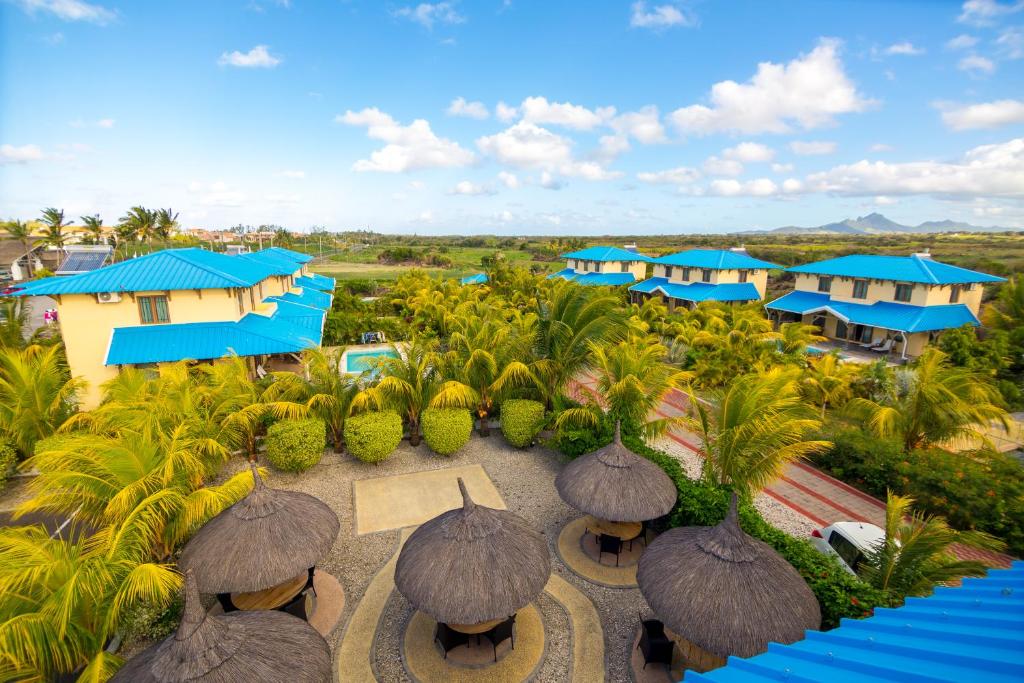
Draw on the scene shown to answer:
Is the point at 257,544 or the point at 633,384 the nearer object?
the point at 257,544

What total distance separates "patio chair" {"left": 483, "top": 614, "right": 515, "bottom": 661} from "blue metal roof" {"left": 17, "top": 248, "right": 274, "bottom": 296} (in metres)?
13.6

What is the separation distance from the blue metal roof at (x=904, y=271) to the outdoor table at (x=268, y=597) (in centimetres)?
3001

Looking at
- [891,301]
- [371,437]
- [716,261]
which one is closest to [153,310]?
[371,437]

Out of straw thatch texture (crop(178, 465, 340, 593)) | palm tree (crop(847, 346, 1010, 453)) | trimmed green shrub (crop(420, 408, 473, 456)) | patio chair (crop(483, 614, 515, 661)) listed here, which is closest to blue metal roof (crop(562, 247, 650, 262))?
palm tree (crop(847, 346, 1010, 453))

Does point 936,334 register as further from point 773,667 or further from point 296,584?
point 296,584

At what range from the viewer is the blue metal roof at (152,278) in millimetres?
13805

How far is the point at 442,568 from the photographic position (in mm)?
6152

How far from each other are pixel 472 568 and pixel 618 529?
3.58m

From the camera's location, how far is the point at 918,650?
2.93 meters

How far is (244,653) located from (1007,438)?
20.4m

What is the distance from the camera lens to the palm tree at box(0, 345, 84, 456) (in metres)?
10.7

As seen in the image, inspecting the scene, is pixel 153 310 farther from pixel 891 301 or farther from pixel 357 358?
pixel 891 301

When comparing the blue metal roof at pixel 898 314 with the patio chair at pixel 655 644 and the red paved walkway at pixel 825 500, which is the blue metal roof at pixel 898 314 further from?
the patio chair at pixel 655 644

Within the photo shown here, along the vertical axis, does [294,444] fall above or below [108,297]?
below
